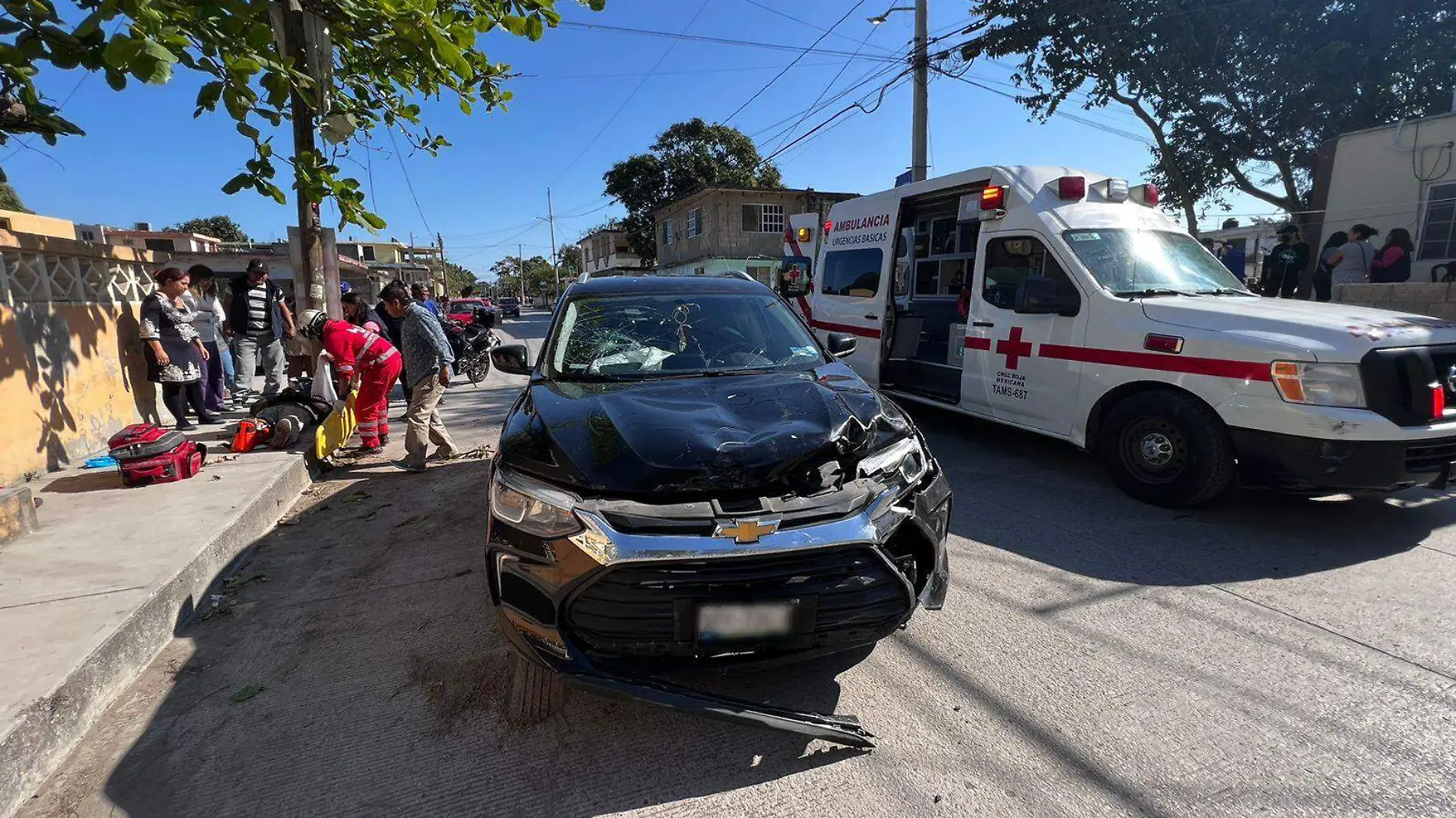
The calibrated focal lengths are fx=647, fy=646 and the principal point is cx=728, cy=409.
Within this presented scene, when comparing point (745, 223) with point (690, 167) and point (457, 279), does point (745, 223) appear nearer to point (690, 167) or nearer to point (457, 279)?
point (690, 167)

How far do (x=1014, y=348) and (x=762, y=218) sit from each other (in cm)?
2636

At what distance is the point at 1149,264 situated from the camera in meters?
4.88

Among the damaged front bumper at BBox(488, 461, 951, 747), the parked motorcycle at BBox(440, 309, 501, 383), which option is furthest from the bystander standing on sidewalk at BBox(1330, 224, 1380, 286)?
the parked motorcycle at BBox(440, 309, 501, 383)

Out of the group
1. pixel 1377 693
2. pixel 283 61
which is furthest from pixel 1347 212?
pixel 283 61

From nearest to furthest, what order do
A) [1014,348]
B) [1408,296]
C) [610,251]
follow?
1. [1014,348]
2. [1408,296]
3. [610,251]

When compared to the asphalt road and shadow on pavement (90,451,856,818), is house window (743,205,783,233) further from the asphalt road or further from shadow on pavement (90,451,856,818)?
shadow on pavement (90,451,856,818)

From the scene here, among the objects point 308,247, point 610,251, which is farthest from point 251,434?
point 610,251

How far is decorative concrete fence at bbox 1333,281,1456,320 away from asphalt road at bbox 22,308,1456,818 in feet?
16.7

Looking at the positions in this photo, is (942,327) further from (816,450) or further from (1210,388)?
(816,450)

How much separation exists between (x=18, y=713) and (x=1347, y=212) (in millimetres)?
16540

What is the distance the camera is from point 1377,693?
246 cm

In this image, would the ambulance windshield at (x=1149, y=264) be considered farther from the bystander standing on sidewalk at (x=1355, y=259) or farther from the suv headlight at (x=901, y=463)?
the bystander standing on sidewalk at (x=1355, y=259)

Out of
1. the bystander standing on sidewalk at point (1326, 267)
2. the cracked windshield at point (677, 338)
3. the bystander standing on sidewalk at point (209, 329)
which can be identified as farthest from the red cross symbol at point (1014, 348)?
the bystander standing on sidewalk at point (209, 329)

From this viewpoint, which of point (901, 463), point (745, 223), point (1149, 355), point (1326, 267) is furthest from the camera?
point (745, 223)
